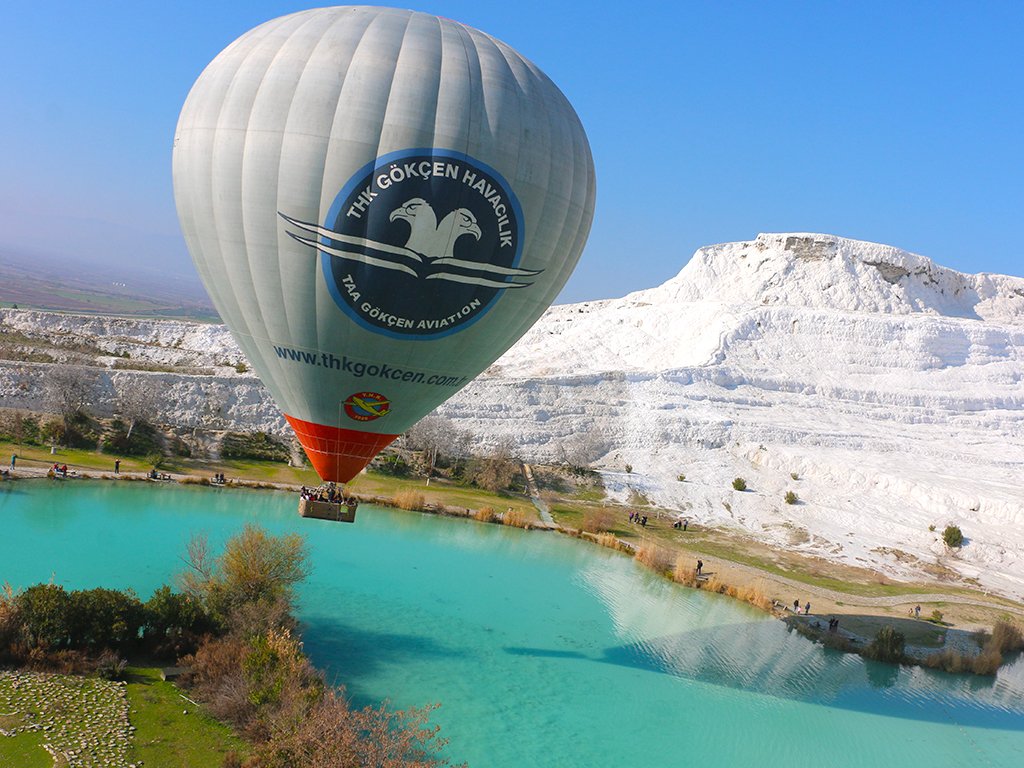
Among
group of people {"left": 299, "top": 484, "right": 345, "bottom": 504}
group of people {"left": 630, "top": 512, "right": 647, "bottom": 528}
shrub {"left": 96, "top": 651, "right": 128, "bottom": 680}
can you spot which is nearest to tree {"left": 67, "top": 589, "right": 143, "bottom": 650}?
shrub {"left": 96, "top": 651, "right": 128, "bottom": 680}

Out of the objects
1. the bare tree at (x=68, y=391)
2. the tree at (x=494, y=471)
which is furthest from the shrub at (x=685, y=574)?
the bare tree at (x=68, y=391)

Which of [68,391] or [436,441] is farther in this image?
[436,441]

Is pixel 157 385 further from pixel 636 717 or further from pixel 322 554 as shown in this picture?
pixel 636 717

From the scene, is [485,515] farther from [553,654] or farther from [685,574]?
[553,654]

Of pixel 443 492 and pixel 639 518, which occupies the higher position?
pixel 639 518

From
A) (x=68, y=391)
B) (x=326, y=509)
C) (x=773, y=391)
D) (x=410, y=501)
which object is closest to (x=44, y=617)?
(x=326, y=509)

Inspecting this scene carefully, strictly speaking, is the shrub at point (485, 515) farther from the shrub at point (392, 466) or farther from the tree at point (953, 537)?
the tree at point (953, 537)
